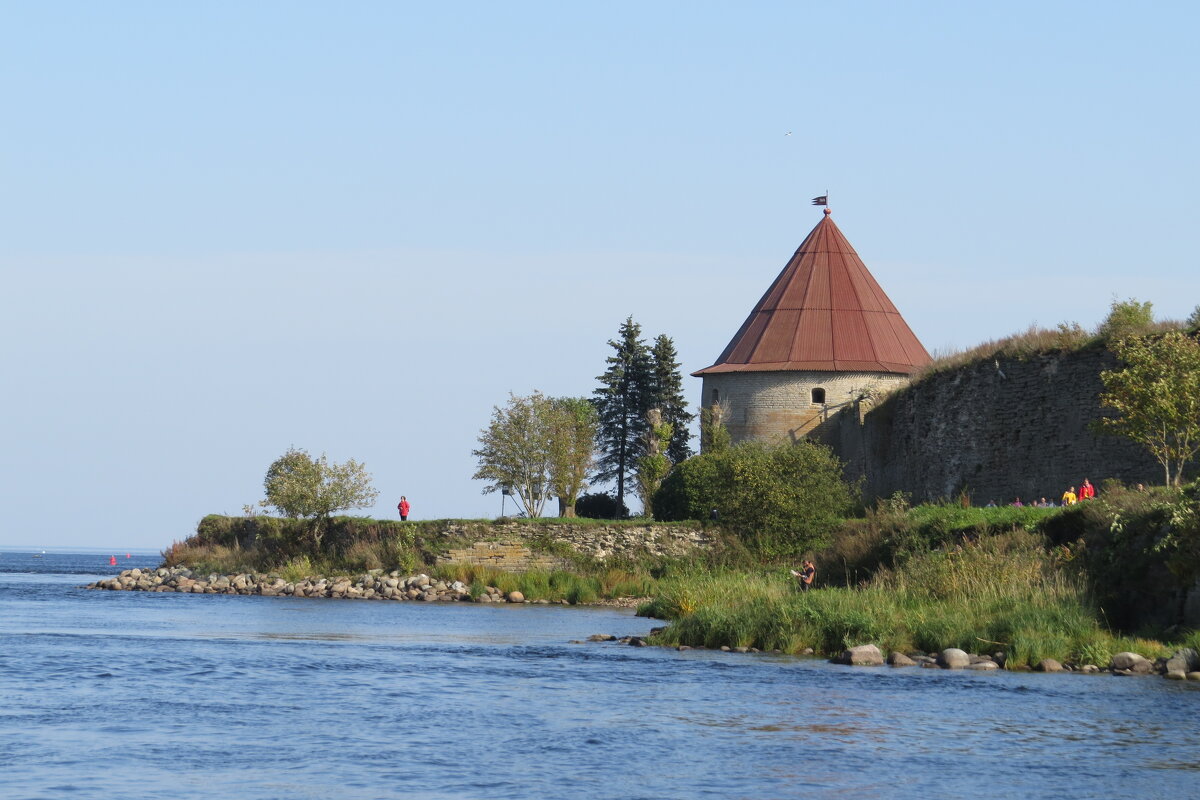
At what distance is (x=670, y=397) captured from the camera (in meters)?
61.6

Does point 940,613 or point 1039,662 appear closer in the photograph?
point 1039,662

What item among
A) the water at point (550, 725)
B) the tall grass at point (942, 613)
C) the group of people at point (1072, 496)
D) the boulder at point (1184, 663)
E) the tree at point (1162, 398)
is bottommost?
the water at point (550, 725)

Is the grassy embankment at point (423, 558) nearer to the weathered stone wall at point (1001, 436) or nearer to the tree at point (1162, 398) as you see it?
the weathered stone wall at point (1001, 436)

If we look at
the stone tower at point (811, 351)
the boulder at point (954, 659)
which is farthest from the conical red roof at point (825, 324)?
the boulder at point (954, 659)

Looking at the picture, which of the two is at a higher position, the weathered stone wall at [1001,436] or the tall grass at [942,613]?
the weathered stone wall at [1001,436]

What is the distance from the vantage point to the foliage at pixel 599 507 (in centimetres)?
5934

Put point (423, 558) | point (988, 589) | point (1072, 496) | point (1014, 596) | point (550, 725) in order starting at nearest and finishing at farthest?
point (550, 725) → point (1014, 596) → point (988, 589) → point (1072, 496) → point (423, 558)

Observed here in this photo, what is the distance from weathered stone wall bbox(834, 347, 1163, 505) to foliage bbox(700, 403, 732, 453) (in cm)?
550

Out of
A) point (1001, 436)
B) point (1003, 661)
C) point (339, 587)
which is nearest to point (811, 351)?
point (1001, 436)

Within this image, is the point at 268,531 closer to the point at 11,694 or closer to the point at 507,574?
the point at 507,574

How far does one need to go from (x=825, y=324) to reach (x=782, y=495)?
15.3 metres

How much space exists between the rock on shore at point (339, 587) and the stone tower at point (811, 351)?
15.4 metres

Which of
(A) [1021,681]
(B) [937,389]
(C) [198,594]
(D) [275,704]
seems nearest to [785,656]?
(A) [1021,681]

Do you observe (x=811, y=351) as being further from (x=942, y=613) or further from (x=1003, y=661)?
(x=1003, y=661)
